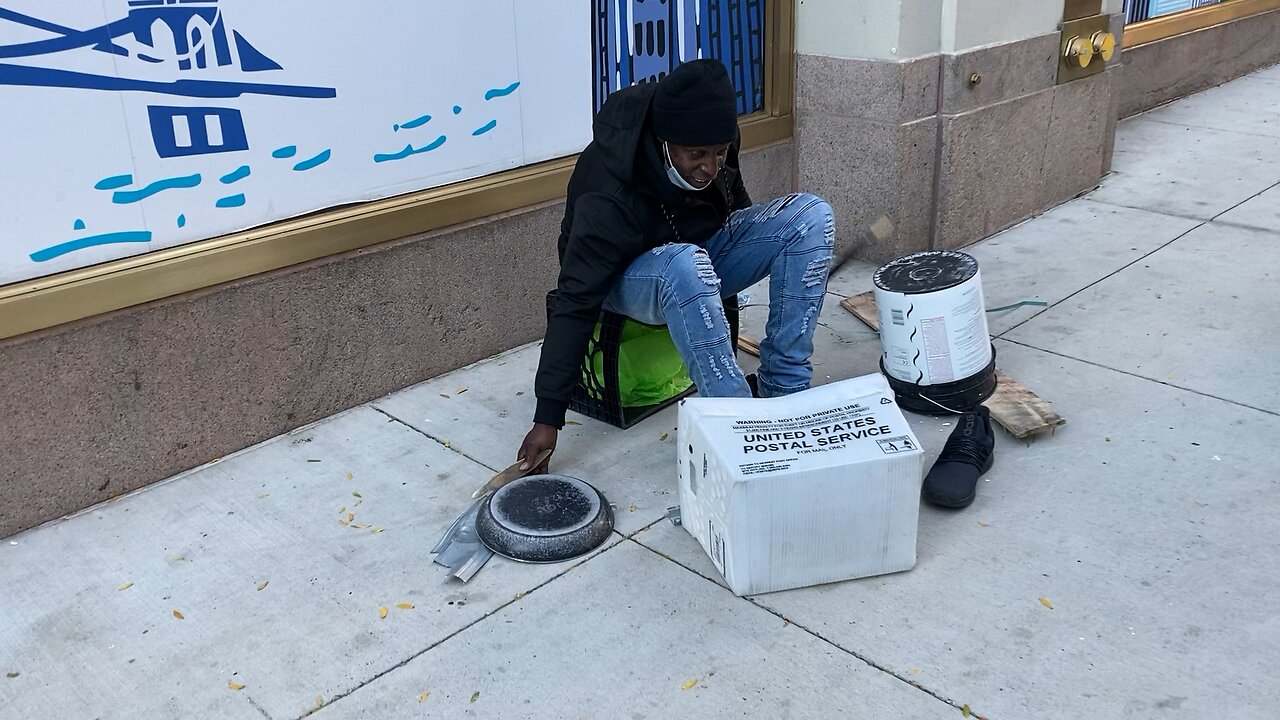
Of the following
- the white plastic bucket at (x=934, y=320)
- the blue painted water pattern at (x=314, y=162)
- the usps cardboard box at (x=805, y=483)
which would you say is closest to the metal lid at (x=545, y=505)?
the usps cardboard box at (x=805, y=483)

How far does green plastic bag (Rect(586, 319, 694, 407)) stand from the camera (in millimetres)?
3438

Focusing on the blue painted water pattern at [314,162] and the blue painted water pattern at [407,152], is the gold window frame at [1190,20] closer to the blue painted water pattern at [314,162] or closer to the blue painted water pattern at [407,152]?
the blue painted water pattern at [407,152]

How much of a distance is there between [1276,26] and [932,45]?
5354 millimetres

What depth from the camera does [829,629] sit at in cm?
252

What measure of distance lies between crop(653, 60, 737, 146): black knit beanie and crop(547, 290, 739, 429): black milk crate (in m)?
0.63

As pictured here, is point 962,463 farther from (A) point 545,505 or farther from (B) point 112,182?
(B) point 112,182

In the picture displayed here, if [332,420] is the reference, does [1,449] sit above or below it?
above

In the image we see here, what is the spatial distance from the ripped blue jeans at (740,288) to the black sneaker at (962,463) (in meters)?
0.50

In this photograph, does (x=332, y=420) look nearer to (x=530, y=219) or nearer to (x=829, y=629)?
(x=530, y=219)

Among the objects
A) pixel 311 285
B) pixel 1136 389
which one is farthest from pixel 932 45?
pixel 311 285

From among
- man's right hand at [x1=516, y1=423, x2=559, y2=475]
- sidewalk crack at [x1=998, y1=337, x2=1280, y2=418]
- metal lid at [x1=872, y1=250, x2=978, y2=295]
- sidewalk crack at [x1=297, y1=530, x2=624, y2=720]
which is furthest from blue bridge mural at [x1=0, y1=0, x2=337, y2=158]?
sidewalk crack at [x1=998, y1=337, x2=1280, y2=418]

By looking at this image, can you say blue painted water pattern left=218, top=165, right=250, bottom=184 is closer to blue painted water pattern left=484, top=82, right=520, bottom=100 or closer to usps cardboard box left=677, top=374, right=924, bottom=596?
blue painted water pattern left=484, top=82, right=520, bottom=100

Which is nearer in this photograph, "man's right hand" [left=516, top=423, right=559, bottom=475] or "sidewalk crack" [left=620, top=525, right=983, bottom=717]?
"sidewalk crack" [left=620, top=525, right=983, bottom=717]

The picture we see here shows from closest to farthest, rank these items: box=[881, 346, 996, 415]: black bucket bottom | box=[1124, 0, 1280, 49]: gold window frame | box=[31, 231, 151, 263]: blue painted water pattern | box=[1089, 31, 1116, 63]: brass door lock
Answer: box=[31, 231, 151, 263]: blue painted water pattern
box=[881, 346, 996, 415]: black bucket bottom
box=[1089, 31, 1116, 63]: brass door lock
box=[1124, 0, 1280, 49]: gold window frame
